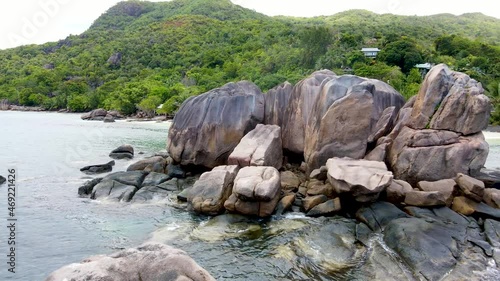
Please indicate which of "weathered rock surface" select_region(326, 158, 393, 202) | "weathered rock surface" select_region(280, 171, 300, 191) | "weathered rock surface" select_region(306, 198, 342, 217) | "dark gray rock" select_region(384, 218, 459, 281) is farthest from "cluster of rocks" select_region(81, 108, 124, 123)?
"dark gray rock" select_region(384, 218, 459, 281)

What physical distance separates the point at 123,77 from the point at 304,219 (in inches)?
4157

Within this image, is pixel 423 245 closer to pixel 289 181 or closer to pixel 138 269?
pixel 289 181

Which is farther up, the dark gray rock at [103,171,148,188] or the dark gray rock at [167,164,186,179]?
the dark gray rock at [103,171,148,188]

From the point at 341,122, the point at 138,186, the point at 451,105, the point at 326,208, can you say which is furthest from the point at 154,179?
the point at 451,105

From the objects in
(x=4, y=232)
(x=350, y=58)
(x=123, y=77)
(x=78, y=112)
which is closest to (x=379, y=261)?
(x=4, y=232)

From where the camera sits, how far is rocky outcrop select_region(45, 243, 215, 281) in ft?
18.6

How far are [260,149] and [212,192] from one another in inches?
146

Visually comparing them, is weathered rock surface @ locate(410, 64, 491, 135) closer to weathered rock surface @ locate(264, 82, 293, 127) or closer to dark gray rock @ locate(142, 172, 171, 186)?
weathered rock surface @ locate(264, 82, 293, 127)

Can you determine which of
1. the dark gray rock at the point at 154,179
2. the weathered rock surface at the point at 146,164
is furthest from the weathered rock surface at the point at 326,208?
the weathered rock surface at the point at 146,164

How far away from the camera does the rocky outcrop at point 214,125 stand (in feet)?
69.3

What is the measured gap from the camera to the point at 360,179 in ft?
46.6

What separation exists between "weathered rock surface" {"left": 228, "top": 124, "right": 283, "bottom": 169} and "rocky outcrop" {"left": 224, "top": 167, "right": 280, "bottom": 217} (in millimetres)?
2243

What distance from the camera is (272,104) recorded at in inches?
891

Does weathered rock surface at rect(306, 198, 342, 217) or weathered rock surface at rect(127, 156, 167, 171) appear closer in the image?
weathered rock surface at rect(306, 198, 342, 217)
